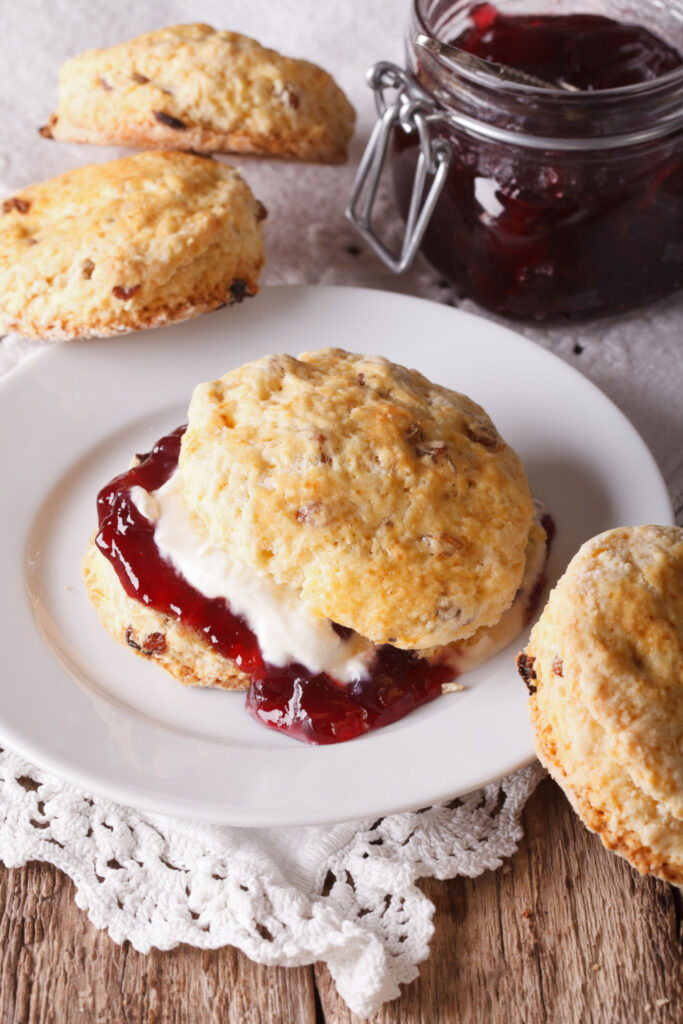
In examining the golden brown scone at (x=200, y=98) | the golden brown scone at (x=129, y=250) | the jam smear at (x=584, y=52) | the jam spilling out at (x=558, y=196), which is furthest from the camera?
the jam smear at (x=584, y=52)

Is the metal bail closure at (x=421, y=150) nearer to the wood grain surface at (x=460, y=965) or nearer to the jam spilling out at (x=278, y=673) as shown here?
the jam spilling out at (x=278, y=673)

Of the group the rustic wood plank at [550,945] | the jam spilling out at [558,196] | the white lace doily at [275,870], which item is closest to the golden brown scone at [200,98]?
the jam spilling out at [558,196]

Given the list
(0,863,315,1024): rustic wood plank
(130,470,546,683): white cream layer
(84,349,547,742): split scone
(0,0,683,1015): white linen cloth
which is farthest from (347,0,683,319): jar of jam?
(0,863,315,1024): rustic wood plank

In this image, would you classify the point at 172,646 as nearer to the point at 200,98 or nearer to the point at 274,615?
the point at 274,615

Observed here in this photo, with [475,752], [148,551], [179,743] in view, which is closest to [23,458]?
[148,551]

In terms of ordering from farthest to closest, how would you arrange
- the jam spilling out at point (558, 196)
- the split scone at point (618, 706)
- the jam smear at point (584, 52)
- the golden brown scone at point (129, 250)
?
the jam smear at point (584, 52)
the jam spilling out at point (558, 196)
the golden brown scone at point (129, 250)
the split scone at point (618, 706)

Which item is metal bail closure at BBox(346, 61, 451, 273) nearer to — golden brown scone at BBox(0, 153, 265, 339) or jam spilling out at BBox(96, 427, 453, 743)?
golden brown scone at BBox(0, 153, 265, 339)
